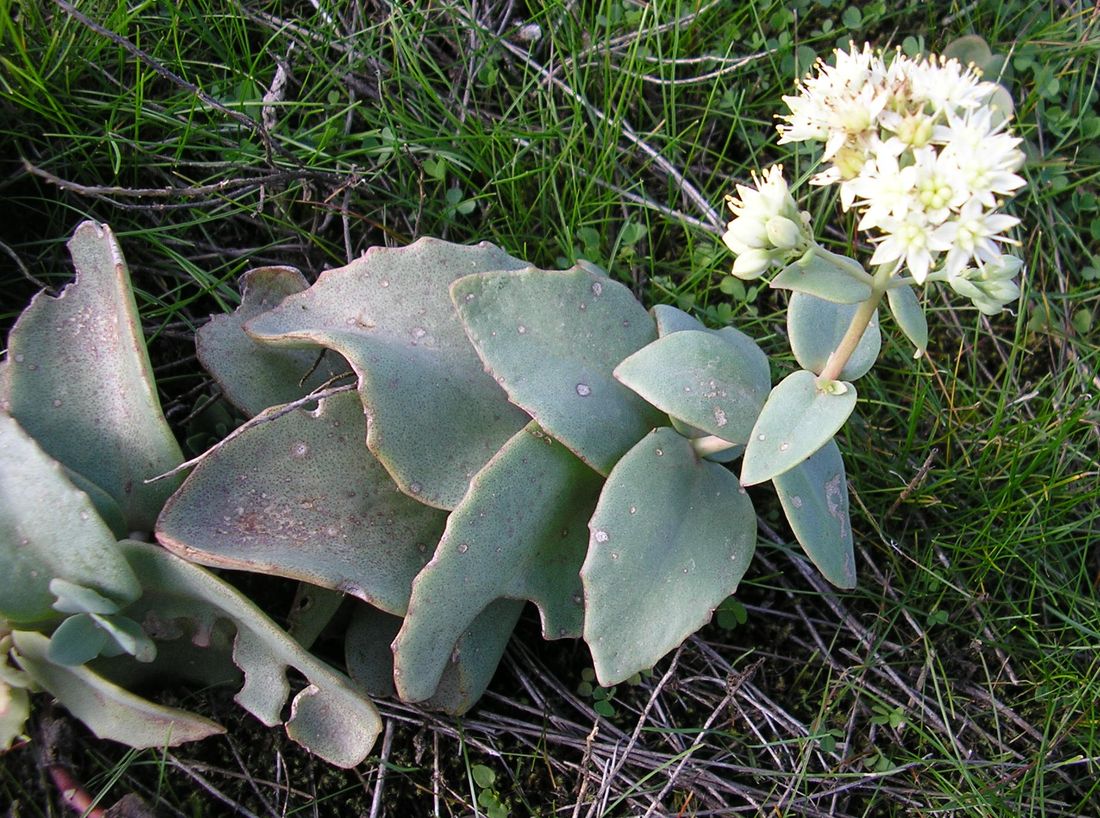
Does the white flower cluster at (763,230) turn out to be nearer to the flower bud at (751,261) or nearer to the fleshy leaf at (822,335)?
the flower bud at (751,261)

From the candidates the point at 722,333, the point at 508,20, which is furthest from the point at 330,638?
the point at 508,20

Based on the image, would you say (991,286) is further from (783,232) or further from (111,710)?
(111,710)

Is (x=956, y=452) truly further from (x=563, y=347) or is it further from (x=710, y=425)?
(x=563, y=347)

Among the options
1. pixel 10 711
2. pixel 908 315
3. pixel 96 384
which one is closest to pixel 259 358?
pixel 96 384

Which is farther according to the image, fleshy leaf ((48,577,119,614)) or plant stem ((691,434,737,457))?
plant stem ((691,434,737,457))

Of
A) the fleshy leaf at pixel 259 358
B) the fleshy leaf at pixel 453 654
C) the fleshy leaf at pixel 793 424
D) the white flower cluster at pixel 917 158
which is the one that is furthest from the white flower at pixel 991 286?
the fleshy leaf at pixel 259 358

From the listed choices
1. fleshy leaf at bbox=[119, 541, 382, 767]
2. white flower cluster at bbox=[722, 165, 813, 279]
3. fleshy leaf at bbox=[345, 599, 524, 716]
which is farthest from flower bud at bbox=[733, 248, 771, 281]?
fleshy leaf at bbox=[119, 541, 382, 767]

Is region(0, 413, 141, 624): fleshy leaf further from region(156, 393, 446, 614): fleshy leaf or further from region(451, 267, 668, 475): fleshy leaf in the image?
region(451, 267, 668, 475): fleshy leaf
